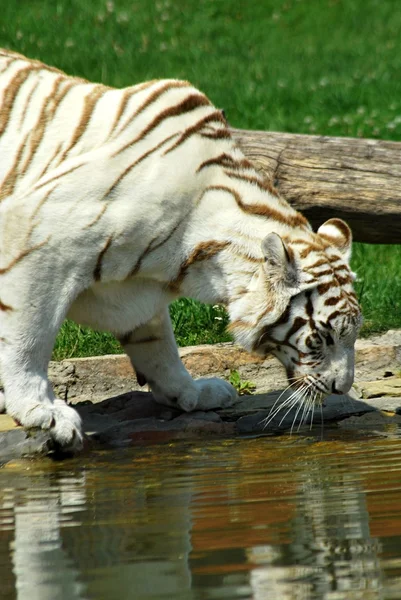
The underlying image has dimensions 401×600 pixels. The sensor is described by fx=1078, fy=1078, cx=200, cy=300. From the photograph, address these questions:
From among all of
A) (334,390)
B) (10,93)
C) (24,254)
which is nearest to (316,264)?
(334,390)

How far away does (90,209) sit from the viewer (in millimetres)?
4914

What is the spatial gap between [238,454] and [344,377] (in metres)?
0.67

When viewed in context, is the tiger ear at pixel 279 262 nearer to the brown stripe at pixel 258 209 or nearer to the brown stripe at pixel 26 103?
the brown stripe at pixel 258 209

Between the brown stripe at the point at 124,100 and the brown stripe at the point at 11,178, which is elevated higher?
the brown stripe at the point at 124,100

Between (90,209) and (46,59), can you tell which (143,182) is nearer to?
(90,209)

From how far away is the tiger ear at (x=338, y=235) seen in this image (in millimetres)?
5246

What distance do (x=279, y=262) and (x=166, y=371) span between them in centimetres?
109

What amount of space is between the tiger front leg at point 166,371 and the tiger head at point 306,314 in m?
0.60

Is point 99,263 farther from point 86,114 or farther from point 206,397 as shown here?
point 206,397

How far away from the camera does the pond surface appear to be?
2.78 m

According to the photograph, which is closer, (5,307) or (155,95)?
(5,307)

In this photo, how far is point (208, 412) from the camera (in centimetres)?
562

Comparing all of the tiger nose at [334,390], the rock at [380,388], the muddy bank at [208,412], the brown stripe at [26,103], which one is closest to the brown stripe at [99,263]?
the muddy bank at [208,412]

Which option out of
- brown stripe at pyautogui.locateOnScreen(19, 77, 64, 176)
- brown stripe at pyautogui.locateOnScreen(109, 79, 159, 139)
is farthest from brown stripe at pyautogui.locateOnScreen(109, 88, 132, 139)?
brown stripe at pyautogui.locateOnScreen(19, 77, 64, 176)
